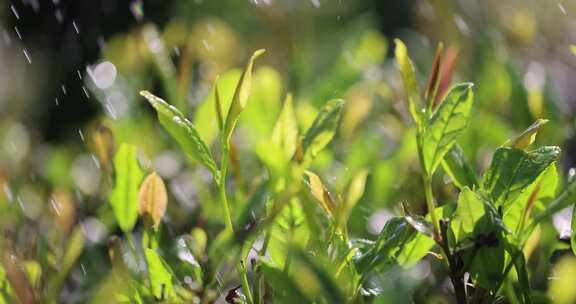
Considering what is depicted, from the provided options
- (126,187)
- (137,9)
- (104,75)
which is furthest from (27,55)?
(126,187)

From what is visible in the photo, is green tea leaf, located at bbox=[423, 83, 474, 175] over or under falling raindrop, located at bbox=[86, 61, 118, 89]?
over

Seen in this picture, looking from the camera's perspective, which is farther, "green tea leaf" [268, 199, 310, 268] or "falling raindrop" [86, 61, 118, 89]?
"falling raindrop" [86, 61, 118, 89]

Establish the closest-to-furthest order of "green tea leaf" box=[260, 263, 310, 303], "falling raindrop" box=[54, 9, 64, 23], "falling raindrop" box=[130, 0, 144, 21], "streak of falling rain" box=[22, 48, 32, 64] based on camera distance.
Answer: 1. "green tea leaf" box=[260, 263, 310, 303]
2. "streak of falling rain" box=[22, 48, 32, 64]
3. "falling raindrop" box=[130, 0, 144, 21]
4. "falling raindrop" box=[54, 9, 64, 23]

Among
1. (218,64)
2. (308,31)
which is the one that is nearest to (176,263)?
(218,64)

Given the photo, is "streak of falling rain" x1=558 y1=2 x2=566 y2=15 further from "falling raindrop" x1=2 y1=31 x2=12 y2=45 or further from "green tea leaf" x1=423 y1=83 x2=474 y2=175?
"falling raindrop" x1=2 y1=31 x2=12 y2=45

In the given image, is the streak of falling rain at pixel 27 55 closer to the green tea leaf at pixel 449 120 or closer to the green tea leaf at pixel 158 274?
the green tea leaf at pixel 158 274

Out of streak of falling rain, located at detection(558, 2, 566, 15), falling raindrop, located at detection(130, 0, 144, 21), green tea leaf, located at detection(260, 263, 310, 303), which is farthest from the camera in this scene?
falling raindrop, located at detection(130, 0, 144, 21)

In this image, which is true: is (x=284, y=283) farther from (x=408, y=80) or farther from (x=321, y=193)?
(x=408, y=80)

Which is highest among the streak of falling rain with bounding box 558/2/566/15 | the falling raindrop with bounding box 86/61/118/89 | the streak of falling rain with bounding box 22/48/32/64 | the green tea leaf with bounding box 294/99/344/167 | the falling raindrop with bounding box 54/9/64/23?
the green tea leaf with bounding box 294/99/344/167

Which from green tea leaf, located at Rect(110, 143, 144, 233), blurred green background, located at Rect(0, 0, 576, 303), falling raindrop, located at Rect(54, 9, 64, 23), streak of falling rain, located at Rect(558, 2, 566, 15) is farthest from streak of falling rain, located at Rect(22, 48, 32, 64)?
green tea leaf, located at Rect(110, 143, 144, 233)
